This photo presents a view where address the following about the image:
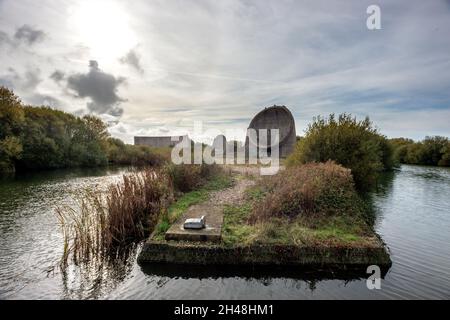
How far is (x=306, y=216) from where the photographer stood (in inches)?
300

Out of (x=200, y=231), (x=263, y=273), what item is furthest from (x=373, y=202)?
(x=200, y=231)

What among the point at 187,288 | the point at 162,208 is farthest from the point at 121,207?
the point at 187,288

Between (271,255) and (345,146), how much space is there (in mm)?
9841

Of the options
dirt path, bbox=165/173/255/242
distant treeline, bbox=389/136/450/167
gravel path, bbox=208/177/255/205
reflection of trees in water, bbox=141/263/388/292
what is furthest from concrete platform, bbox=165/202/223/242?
distant treeline, bbox=389/136/450/167

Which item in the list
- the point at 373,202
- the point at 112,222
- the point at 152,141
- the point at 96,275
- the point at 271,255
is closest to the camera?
the point at 96,275

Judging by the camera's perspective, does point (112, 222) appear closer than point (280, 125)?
Yes

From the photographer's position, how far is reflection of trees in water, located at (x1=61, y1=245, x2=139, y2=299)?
5012mm

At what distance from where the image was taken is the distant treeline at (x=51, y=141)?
24.5m

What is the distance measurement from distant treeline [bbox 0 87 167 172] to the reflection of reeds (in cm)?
967

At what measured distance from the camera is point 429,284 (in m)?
5.57

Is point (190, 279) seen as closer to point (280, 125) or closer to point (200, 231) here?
point (200, 231)

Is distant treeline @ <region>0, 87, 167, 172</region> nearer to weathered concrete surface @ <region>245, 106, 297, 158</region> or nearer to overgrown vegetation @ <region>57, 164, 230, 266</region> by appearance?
overgrown vegetation @ <region>57, 164, 230, 266</region>

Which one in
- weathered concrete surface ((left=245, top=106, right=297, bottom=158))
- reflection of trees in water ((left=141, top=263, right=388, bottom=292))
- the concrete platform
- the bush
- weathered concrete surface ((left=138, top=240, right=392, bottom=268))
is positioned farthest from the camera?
weathered concrete surface ((left=245, top=106, right=297, bottom=158))

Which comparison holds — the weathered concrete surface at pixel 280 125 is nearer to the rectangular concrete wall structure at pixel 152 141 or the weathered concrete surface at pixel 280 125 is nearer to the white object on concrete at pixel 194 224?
the white object on concrete at pixel 194 224
